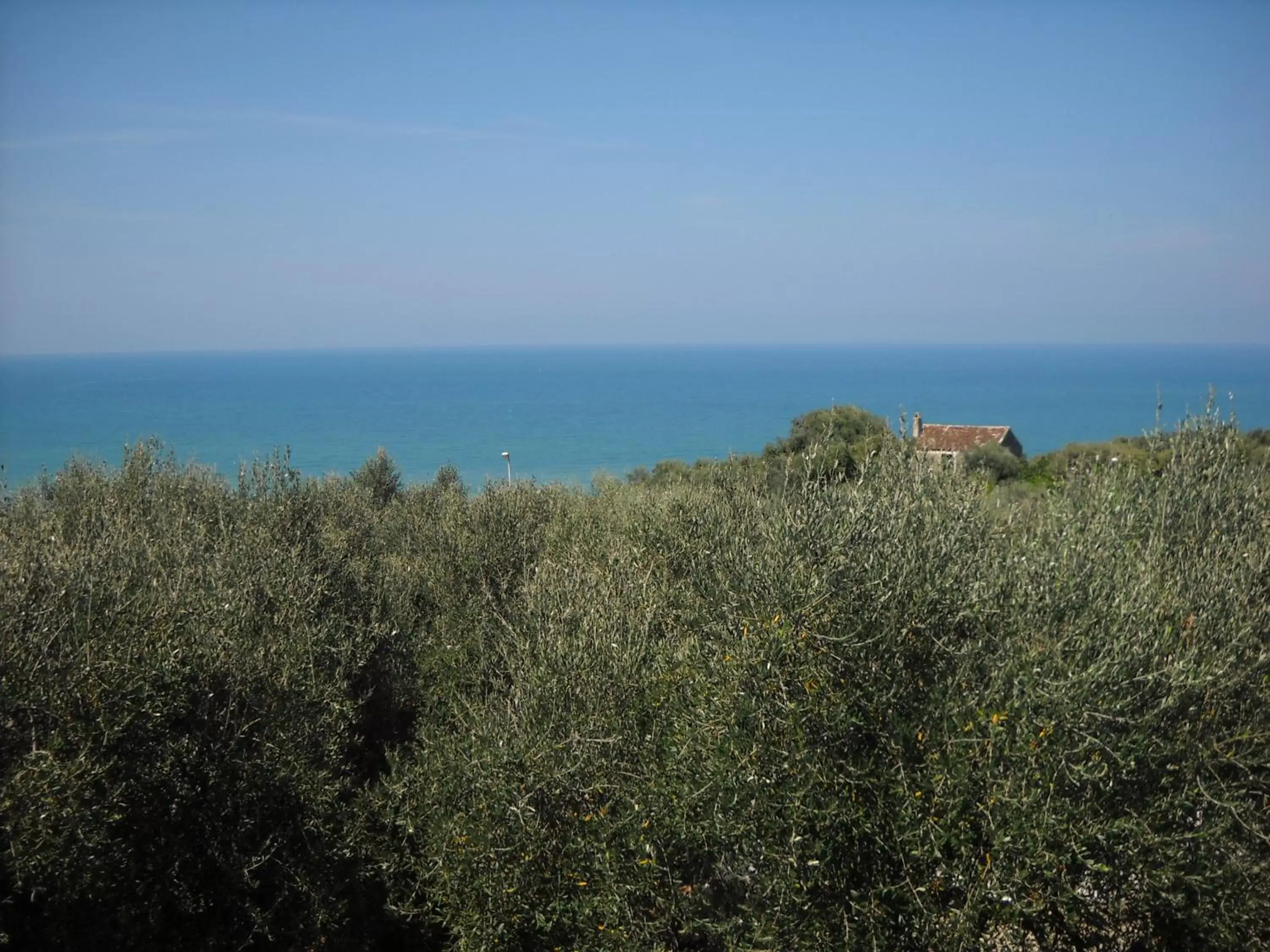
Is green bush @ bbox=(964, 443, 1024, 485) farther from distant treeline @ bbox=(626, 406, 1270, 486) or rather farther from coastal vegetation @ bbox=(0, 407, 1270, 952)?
coastal vegetation @ bbox=(0, 407, 1270, 952)

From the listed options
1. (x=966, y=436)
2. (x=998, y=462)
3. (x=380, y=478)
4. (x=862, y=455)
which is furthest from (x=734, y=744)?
(x=966, y=436)

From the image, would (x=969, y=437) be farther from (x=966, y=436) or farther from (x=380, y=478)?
(x=380, y=478)

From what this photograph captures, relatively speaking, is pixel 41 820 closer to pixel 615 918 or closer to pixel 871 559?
pixel 615 918

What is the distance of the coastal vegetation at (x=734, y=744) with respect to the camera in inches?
295

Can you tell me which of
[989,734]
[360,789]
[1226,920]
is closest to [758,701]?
[989,734]

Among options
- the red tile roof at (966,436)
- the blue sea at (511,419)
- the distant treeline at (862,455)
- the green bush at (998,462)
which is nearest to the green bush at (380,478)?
the distant treeline at (862,455)

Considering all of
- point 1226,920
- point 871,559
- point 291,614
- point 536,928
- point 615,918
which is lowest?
point 536,928

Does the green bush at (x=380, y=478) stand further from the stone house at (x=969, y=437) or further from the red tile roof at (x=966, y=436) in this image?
the red tile roof at (x=966, y=436)

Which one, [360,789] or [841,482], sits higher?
[841,482]

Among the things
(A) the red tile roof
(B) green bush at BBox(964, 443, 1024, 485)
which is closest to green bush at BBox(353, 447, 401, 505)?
(B) green bush at BBox(964, 443, 1024, 485)

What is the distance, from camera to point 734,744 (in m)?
8.27

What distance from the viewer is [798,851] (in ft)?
25.3

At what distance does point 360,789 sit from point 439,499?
12.6 m

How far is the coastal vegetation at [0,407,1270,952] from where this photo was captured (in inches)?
295
